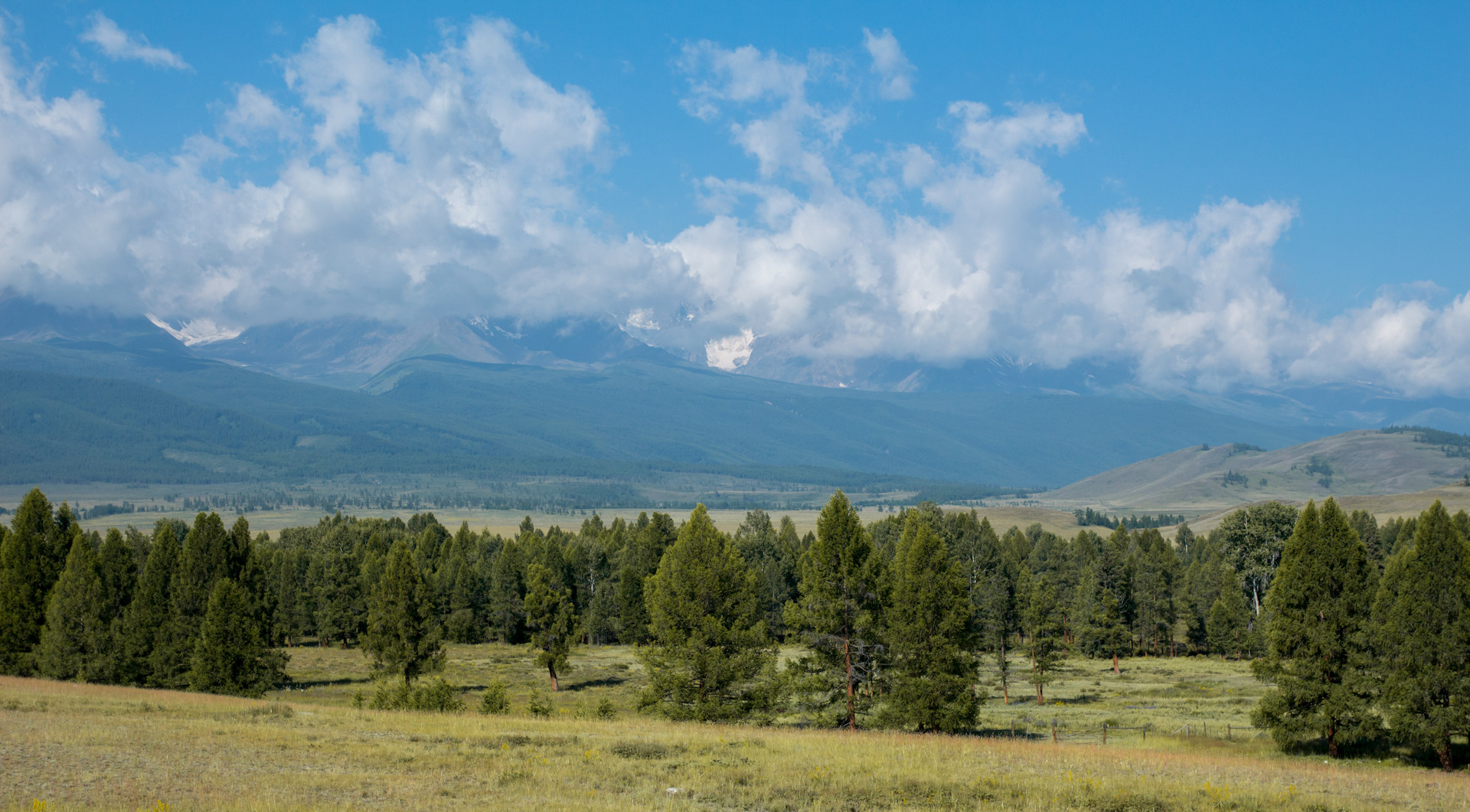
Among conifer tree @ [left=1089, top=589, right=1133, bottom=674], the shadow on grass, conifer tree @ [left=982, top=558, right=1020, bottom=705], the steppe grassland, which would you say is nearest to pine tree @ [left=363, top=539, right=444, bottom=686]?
the steppe grassland

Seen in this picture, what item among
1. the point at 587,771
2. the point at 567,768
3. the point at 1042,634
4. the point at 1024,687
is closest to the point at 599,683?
the point at 1024,687

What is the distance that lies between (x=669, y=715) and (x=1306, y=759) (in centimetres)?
2633

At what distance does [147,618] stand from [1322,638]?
64.8 meters

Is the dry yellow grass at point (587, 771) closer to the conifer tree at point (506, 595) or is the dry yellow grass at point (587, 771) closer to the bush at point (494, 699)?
the bush at point (494, 699)

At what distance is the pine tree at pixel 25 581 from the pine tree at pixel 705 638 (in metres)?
42.7

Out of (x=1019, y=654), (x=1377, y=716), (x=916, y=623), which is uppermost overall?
(x=916, y=623)

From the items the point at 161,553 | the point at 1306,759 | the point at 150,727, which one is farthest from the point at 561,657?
the point at 1306,759

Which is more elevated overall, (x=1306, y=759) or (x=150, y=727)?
(x=150, y=727)

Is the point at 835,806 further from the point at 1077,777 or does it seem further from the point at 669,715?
the point at 669,715

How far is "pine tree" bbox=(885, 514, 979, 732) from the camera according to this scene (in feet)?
132

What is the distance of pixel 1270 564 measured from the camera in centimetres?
10362

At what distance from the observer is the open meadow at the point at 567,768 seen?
20438 millimetres

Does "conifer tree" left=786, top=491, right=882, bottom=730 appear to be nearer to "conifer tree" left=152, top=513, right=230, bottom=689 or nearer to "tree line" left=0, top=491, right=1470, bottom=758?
"tree line" left=0, top=491, right=1470, bottom=758

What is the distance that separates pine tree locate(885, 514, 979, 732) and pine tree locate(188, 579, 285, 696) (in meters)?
37.2
